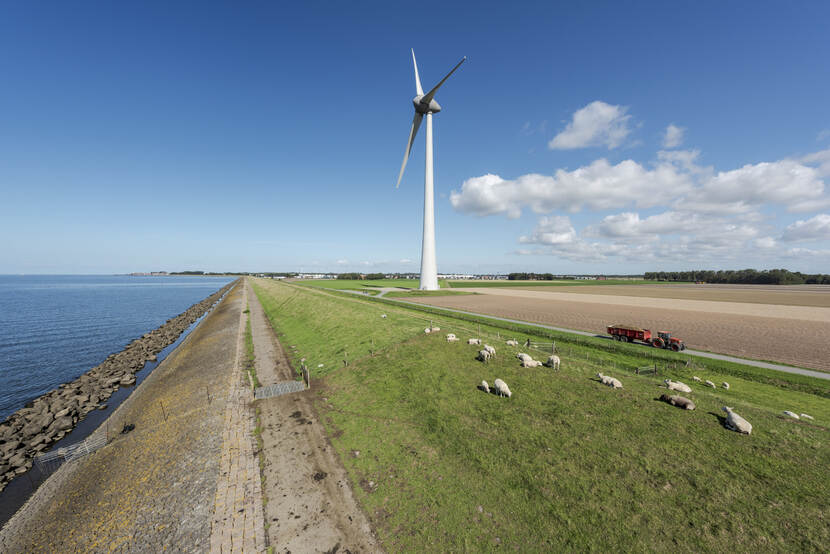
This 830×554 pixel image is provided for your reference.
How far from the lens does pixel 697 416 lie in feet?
48.4

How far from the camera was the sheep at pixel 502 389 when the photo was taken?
1798 cm

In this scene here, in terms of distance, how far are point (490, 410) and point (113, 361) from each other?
49620 mm

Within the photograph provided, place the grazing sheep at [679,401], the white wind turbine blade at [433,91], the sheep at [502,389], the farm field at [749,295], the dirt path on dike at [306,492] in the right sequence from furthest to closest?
the farm field at [749,295] < the white wind turbine blade at [433,91] < the sheep at [502,389] < the grazing sheep at [679,401] < the dirt path on dike at [306,492]

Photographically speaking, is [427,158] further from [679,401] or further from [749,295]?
[749,295]

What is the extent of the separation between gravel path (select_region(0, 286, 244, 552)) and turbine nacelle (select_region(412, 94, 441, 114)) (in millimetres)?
82636

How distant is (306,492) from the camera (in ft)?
39.4

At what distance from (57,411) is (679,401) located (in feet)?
150

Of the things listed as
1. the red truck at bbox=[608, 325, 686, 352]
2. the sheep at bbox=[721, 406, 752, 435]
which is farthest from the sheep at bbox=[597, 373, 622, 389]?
the red truck at bbox=[608, 325, 686, 352]

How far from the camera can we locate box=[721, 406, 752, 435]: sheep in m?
13.3

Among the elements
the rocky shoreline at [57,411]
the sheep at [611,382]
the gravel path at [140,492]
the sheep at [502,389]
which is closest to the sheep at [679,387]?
the sheep at [611,382]

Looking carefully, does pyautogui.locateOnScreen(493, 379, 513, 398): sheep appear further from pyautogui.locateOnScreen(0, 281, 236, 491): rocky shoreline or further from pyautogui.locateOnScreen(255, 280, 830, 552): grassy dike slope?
pyautogui.locateOnScreen(0, 281, 236, 491): rocky shoreline

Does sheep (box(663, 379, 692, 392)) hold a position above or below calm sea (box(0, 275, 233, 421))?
above

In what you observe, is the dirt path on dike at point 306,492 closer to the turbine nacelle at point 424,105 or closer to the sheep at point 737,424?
the sheep at point 737,424

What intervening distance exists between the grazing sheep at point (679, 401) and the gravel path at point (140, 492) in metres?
22.8
